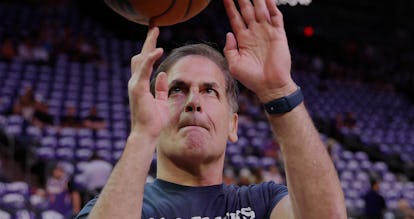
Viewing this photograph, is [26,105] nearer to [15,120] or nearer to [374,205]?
[15,120]

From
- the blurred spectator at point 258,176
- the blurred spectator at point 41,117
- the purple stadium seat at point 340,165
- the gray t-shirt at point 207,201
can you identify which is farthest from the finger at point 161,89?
the purple stadium seat at point 340,165

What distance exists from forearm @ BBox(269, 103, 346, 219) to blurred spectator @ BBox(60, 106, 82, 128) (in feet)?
22.4

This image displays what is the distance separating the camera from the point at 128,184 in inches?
63.6

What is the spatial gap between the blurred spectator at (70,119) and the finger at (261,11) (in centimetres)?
670

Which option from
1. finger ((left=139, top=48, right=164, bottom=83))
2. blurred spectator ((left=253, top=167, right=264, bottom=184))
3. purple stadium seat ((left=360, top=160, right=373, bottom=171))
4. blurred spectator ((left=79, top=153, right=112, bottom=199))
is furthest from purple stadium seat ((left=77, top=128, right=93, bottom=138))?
finger ((left=139, top=48, right=164, bottom=83))

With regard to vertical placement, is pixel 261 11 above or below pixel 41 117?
above

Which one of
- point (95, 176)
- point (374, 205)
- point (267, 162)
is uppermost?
point (95, 176)

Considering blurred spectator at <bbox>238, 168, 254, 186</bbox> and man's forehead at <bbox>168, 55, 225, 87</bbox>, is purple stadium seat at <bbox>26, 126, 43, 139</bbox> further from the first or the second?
man's forehead at <bbox>168, 55, 225, 87</bbox>

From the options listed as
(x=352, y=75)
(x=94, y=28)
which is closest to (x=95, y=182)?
(x=94, y=28)

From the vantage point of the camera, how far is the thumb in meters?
1.85

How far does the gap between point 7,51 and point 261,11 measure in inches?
Answer: 353

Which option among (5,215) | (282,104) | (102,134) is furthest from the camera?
(102,134)

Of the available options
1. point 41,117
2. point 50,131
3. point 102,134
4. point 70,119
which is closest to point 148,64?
point 50,131

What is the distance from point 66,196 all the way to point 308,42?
1241 centimetres
